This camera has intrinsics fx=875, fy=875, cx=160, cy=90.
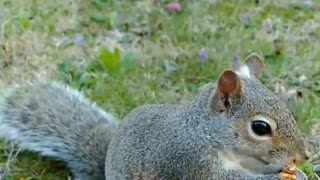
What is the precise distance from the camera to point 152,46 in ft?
11.3

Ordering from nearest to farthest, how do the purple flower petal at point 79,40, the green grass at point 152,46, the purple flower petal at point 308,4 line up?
the green grass at point 152,46, the purple flower petal at point 79,40, the purple flower petal at point 308,4

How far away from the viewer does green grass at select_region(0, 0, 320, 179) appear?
123 inches

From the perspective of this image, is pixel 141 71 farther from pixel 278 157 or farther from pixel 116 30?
pixel 278 157

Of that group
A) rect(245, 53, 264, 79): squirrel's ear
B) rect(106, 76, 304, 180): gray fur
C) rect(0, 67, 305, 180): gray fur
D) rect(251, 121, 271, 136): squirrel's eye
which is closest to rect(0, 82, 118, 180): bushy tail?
rect(0, 67, 305, 180): gray fur

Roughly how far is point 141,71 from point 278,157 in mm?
1205

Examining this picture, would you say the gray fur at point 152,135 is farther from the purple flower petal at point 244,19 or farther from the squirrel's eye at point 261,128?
the purple flower petal at point 244,19

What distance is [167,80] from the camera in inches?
126

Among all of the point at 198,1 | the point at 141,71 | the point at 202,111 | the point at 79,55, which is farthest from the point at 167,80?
the point at 202,111

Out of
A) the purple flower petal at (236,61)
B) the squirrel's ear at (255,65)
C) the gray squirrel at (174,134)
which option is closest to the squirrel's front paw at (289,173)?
the gray squirrel at (174,134)

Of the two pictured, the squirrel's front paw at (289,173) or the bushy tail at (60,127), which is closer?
the squirrel's front paw at (289,173)

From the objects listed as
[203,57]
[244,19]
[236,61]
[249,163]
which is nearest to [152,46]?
Result: [203,57]

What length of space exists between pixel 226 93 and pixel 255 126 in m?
0.13

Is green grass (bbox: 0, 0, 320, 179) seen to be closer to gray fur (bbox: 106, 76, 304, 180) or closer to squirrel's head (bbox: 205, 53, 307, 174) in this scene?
gray fur (bbox: 106, 76, 304, 180)

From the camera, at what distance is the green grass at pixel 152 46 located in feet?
10.2
